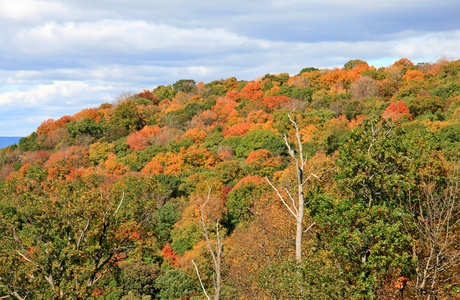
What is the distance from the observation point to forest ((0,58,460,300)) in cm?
1581

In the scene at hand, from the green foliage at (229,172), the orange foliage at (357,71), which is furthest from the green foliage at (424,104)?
the green foliage at (229,172)

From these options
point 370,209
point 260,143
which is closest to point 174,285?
point 370,209

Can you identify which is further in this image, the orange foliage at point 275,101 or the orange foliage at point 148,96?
the orange foliage at point 148,96

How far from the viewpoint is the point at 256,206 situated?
3522cm

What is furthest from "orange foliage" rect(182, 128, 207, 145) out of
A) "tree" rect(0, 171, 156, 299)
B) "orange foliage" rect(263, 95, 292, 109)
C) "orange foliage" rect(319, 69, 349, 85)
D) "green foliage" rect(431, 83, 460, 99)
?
"tree" rect(0, 171, 156, 299)

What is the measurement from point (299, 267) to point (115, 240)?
1015cm

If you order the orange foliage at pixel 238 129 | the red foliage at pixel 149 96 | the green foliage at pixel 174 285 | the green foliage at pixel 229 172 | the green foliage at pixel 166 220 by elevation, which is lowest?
the green foliage at pixel 174 285

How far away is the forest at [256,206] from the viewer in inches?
623

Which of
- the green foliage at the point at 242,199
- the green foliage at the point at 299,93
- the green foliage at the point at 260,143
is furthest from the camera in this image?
the green foliage at the point at 299,93

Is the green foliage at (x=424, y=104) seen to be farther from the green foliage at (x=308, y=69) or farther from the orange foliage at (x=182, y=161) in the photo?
the green foliage at (x=308, y=69)

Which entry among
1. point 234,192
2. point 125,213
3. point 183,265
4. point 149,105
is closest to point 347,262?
point 125,213

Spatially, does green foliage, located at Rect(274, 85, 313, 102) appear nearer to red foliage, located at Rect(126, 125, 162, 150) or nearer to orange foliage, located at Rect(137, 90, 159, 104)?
red foliage, located at Rect(126, 125, 162, 150)

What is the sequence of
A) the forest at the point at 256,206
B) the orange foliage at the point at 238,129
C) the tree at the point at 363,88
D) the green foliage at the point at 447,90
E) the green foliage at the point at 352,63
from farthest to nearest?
the green foliage at the point at 352,63
the tree at the point at 363,88
the orange foliage at the point at 238,129
the green foliage at the point at 447,90
the forest at the point at 256,206

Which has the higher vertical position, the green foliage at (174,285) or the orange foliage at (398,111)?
the orange foliage at (398,111)
